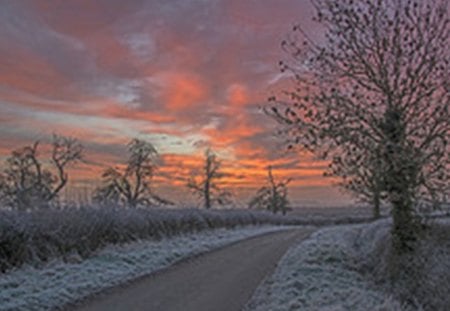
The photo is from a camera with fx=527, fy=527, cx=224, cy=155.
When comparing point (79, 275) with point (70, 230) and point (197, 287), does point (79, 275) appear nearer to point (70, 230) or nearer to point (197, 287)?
point (197, 287)

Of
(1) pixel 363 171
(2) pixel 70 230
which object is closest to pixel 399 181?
(1) pixel 363 171

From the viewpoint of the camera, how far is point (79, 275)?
1520 centimetres

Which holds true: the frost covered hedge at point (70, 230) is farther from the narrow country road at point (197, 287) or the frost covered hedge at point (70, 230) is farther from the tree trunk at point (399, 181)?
the tree trunk at point (399, 181)

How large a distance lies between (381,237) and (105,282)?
43.0ft

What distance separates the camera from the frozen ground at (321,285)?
12.3 m

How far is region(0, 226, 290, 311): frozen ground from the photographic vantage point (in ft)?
40.6

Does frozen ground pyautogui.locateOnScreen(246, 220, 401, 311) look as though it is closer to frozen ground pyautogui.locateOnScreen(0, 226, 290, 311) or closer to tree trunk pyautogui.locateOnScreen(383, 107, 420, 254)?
tree trunk pyautogui.locateOnScreen(383, 107, 420, 254)

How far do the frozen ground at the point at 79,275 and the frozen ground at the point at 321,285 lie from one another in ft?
14.0

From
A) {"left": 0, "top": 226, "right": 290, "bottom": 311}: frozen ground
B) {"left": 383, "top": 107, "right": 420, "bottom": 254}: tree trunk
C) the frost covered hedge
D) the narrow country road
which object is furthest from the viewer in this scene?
{"left": 383, "top": 107, "right": 420, "bottom": 254}: tree trunk

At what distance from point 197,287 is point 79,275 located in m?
3.51

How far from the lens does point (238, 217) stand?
45.4 metres

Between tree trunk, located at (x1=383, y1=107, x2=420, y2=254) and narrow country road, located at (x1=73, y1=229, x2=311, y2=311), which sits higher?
tree trunk, located at (x1=383, y1=107, x2=420, y2=254)

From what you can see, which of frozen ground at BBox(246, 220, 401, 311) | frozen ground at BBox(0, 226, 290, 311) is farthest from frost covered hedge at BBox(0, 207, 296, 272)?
frozen ground at BBox(246, 220, 401, 311)

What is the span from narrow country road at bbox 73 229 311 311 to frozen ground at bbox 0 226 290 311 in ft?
1.79
